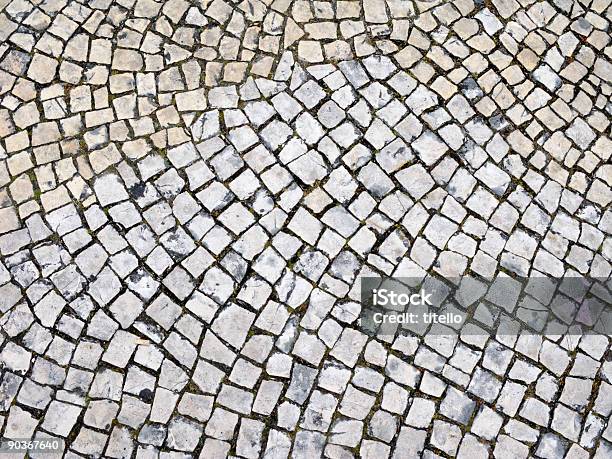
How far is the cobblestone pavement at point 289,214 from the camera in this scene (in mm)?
4457

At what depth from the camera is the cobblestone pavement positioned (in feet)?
14.6

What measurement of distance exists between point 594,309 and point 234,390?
2532mm

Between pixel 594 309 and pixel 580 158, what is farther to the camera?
pixel 580 158

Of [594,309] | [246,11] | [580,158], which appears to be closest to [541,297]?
[594,309]

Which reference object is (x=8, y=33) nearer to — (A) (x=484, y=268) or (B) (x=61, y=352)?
(B) (x=61, y=352)

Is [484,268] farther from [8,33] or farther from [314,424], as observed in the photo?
[8,33]

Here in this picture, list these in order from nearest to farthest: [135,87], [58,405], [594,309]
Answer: [58,405] < [594,309] < [135,87]

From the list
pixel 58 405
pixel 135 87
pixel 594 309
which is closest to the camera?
pixel 58 405

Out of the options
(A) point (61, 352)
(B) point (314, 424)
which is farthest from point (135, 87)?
(B) point (314, 424)

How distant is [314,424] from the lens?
14.6 ft

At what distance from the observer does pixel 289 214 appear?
489 cm

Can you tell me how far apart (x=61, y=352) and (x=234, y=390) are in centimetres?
115

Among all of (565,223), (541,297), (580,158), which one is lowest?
(541,297)

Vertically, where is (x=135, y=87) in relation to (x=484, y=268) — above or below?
above
